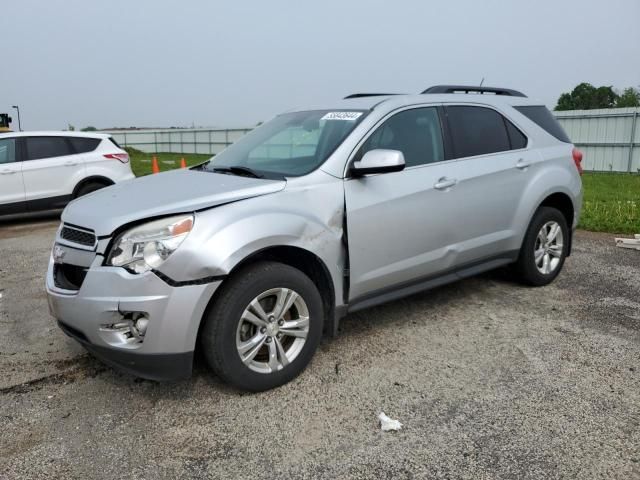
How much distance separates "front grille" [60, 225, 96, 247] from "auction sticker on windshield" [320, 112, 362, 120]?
1.90m

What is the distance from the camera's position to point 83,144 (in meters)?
10.2

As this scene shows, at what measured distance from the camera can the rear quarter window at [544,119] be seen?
5152 millimetres

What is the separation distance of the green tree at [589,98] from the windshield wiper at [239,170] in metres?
68.9

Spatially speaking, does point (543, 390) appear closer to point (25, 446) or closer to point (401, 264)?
point (401, 264)

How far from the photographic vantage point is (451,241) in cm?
426

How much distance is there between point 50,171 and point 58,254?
7173 millimetres

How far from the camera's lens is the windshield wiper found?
3757mm

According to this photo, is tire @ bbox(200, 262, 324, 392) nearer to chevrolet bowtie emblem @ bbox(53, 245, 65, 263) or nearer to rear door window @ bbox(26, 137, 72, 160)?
chevrolet bowtie emblem @ bbox(53, 245, 65, 263)

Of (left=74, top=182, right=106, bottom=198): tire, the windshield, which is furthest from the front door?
(left=74, top=182, right=106, bottom=198): tire

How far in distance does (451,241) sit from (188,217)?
6.95 feet

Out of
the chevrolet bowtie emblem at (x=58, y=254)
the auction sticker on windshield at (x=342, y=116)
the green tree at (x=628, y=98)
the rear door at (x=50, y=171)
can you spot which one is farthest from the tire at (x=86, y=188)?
the green tree at (x=628, y=98)

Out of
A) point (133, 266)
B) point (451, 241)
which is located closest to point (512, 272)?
point (451, 241)

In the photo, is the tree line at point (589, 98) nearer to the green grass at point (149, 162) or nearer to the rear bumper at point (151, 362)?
the green grass at point (149, 162)

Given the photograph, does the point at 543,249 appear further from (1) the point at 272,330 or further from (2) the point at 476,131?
(1) the point at 272,330
